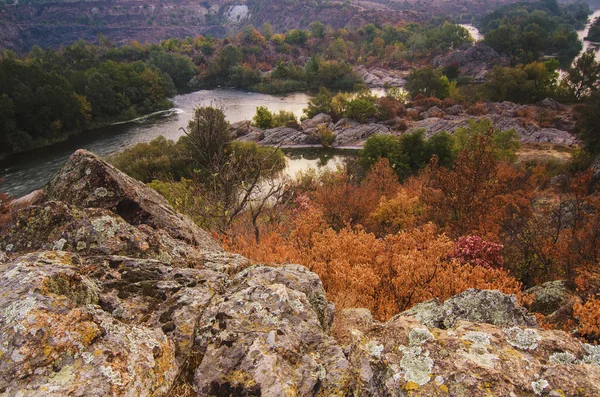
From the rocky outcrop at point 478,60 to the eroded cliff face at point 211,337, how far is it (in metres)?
110

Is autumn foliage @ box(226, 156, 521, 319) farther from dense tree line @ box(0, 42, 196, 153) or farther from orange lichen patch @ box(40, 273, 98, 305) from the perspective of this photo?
dense tree line @ box(0, 42, 196, 153)

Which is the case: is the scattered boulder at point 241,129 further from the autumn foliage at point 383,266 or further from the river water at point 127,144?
the autumn foliage at point 383,266

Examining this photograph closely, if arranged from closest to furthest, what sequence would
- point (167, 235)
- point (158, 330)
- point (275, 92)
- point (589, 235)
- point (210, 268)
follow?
1. point (158, 330)
2. point (210, 268)
3. point (167, 235)
4. point (589, 235)
5. point (275, 92)

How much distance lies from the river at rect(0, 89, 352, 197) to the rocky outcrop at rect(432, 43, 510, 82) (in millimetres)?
53567

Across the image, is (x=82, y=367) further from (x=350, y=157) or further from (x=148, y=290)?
(x=350, y=157)

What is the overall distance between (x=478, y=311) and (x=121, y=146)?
5816 cm

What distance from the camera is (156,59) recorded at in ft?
326

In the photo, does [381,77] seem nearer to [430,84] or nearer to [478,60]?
[478,60]

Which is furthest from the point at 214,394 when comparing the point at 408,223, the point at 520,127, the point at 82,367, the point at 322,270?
the point at 520,127

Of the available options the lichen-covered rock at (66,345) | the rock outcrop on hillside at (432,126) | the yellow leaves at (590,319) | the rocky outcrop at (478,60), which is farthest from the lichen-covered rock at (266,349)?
the rocky outcrop at (478,60)

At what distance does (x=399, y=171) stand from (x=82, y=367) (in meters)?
41.7

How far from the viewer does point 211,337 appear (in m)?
4.57

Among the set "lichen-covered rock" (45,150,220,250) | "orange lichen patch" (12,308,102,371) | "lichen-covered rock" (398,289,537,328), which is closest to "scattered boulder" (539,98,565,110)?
"lichen-covered rock" (398,289,537,328)

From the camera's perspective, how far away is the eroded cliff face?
3707 millimetres
